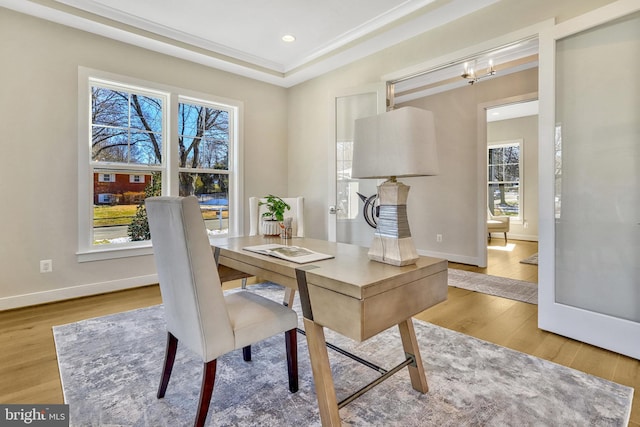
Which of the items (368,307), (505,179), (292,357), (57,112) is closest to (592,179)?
(368,307)

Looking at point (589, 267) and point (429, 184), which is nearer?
point (589, 267)

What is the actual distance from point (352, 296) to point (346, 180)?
111 inches

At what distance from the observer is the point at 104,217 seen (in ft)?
11.5

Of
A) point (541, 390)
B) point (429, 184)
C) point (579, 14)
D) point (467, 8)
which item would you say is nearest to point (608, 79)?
point (579, 14)

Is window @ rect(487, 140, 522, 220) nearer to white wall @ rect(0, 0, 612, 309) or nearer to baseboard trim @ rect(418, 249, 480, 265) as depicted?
baseboard trim @ rect(418, 249, 480, 265)

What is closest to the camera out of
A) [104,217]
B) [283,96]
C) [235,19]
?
[235,19]

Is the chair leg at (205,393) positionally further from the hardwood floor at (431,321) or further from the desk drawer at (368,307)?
the hardwood floor at (431,321)

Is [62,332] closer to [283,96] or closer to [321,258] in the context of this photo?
[321,258]

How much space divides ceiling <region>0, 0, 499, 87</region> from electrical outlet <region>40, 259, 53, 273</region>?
2.30 meters

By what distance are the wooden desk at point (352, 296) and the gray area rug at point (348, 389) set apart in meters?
0.23

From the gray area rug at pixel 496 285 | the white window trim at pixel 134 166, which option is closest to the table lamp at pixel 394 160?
the gray area rug at pixel 496 285

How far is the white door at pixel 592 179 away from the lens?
7.00ft

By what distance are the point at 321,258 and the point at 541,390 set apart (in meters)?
1.38

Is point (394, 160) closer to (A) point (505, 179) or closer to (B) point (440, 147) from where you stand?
(B) point (440, 147)
